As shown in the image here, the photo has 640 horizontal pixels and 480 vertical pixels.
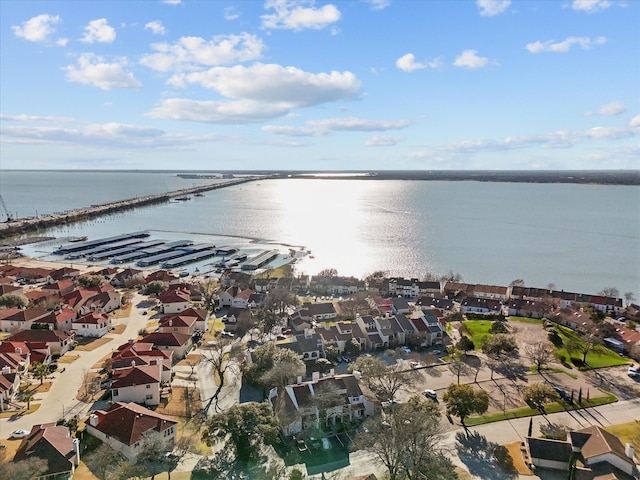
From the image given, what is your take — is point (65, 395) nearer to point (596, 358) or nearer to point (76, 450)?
point (76, 450)

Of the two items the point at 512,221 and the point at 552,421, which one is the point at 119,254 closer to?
the point at 552,421

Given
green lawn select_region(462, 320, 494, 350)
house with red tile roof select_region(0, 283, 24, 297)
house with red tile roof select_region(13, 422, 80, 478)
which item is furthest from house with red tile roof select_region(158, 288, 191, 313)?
green lawn select_region(462, 320, 494, 350)

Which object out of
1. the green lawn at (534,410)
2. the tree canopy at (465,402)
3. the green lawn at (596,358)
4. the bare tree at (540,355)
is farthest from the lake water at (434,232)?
the tree canopy at (465,402)

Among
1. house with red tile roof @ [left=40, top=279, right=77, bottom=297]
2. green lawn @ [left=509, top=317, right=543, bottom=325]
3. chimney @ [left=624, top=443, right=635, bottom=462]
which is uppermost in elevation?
house with red tile roof @ [left=40, top=279, right=77, bottom=297]

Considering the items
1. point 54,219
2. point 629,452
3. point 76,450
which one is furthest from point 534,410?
point 54,219

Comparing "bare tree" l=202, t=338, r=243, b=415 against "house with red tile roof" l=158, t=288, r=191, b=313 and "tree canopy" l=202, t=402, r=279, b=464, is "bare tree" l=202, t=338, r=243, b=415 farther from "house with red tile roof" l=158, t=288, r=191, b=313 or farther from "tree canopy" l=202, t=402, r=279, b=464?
"house with red tile roof" l=158, t=288, r=191, b=313

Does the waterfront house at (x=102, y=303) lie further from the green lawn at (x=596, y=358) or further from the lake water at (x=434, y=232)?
the green lawn at (x=596, y=358)
